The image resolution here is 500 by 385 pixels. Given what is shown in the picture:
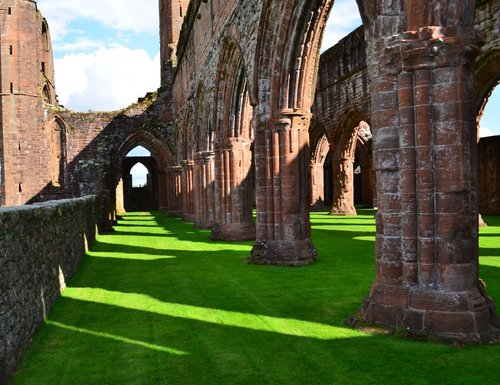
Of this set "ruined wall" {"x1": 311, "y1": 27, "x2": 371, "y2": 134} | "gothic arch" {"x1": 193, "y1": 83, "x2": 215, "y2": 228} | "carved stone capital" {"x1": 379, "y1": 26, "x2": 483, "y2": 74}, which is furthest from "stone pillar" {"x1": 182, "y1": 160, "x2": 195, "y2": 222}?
"carved stone capital" {"x1": 379, "y1": 26, "x2": 483, "y2": 74}

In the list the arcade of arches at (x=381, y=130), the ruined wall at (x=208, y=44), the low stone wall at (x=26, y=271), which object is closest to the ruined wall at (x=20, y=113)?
the ruined wall at (x=208, y=44)

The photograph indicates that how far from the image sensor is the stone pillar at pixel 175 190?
2402 centimetres

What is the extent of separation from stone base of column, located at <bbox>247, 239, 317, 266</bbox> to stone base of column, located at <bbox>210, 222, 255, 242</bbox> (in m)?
3.40

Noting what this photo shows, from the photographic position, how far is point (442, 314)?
3902 mm

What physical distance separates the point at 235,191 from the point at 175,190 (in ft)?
44.7

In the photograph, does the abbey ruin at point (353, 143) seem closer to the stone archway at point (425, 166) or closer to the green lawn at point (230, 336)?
the stone archway at point (425, 166)

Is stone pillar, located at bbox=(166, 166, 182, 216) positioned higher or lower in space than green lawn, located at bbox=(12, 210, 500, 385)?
higher

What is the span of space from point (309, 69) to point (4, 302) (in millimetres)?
5756

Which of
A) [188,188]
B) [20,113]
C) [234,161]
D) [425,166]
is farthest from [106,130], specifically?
[425,166]

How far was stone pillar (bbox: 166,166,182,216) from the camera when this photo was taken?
24.0 meters

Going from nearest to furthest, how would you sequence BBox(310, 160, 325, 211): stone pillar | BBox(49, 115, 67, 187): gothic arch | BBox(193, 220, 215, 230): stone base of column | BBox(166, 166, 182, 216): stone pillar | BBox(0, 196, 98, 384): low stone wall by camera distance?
BBox(0, 196, 98, 384): low stone wall < BBox(193, 220, 215, 230): stone base of column < BBox(310, 160, 325, 211): stone pillar < BBox(166, 166, 182, 216): stone pillar < BBox(49, 115, 67, 187): gothic arch

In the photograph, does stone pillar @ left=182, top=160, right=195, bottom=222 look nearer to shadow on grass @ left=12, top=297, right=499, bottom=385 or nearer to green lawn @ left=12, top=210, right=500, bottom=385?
green lawn @ left=12, top=210, right=500, bottom=385

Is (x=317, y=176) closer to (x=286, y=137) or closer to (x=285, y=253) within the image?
(x=286, y=137)

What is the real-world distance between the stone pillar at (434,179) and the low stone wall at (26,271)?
2.85 meters
